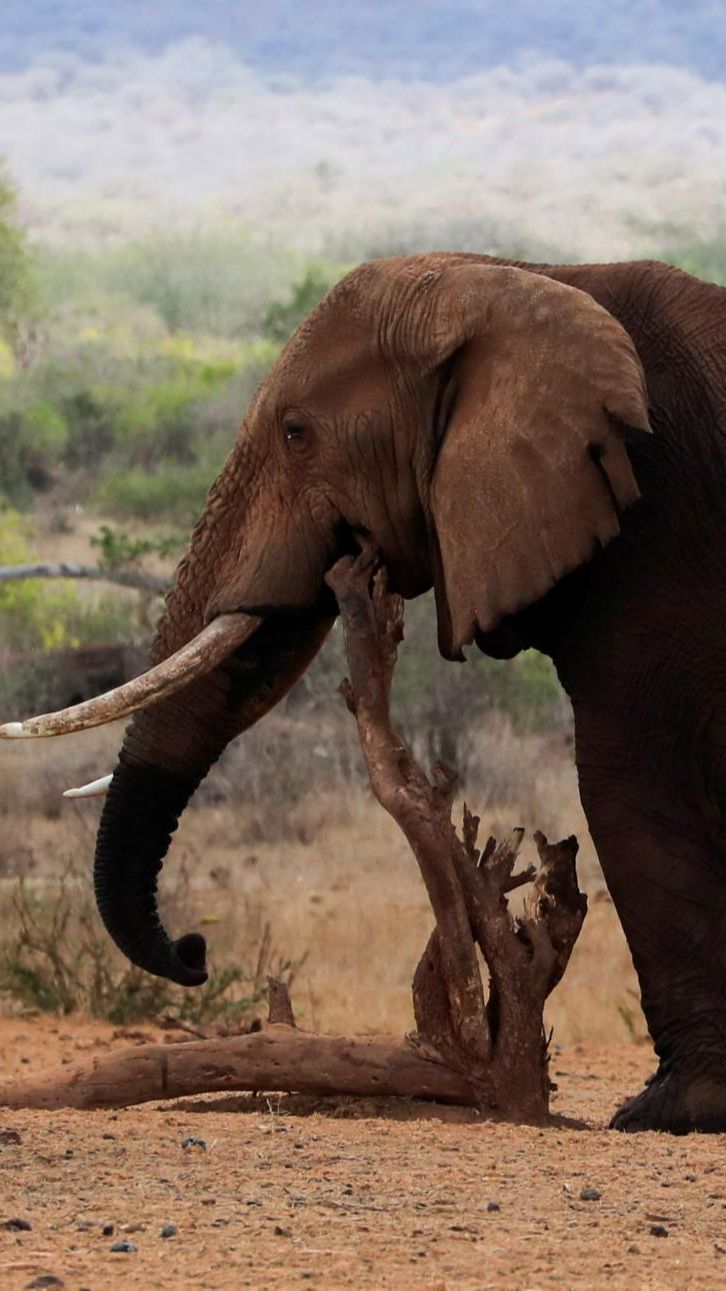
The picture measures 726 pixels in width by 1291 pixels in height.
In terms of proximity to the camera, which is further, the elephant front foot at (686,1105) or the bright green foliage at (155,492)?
the bright green foliage at (155,492)

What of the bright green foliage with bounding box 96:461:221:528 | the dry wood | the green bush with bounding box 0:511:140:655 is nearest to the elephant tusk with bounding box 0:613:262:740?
the dry wood

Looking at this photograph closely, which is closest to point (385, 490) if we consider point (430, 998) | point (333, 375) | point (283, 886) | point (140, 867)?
point (333, 375)

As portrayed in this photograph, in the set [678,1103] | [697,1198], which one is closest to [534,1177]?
[697,1198]

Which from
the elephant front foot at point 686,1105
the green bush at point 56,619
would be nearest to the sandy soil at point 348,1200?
the elephant front foot at point 686,1105

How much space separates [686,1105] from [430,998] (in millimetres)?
821

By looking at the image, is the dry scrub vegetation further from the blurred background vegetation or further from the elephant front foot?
the elephant front foot

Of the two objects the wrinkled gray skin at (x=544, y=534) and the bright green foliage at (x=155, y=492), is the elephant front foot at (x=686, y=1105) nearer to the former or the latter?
the wrinkled gray skin at (x=544, y=534)

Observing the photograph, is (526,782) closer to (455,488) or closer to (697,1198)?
(455,488)

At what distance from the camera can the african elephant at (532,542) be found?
267 inches

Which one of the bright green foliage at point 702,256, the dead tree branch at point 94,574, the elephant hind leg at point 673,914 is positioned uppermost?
the bright green foliage at point 702,256

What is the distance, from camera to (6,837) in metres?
14.9

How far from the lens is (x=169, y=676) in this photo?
7.10 m

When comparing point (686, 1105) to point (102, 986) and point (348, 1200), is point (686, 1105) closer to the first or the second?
point (348, 1200)

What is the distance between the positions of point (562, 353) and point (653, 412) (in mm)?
370
